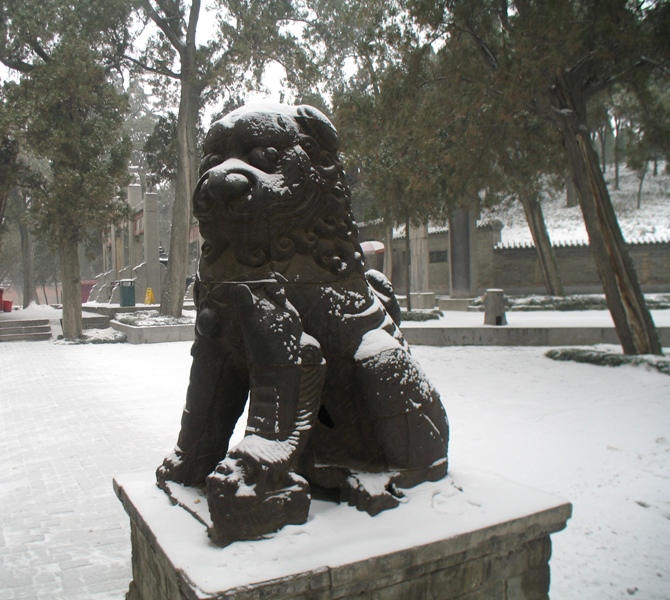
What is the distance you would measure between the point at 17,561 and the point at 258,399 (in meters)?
2.20

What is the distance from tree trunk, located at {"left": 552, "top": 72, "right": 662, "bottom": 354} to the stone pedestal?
687 centimetres

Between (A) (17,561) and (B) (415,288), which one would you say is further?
(B) (415,288)

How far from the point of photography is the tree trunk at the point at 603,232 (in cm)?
830

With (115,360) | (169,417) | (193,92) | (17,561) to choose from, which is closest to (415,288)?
(193,92)

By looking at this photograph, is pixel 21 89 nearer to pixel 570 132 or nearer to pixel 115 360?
pixel 115 360

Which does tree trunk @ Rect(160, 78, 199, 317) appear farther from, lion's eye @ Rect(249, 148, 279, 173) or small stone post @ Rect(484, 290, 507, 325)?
lion's eye @ Rect(249, 148, 279, 173)

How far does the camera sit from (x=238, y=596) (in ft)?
5.17

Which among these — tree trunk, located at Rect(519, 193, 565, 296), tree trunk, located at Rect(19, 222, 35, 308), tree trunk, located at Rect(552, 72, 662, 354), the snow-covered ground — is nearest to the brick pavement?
the snow-covered ground

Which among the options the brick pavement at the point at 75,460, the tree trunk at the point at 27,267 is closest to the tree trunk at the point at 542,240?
the brick pavement at the point at 75,460

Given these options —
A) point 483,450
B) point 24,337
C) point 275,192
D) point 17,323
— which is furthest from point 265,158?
point 17,323

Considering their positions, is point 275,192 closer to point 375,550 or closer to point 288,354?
point 288,354

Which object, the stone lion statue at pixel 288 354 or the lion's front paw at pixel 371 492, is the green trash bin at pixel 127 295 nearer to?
the stone lion statue at pixel 288 354

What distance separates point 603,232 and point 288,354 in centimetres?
754

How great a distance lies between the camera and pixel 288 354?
1.98 metres
